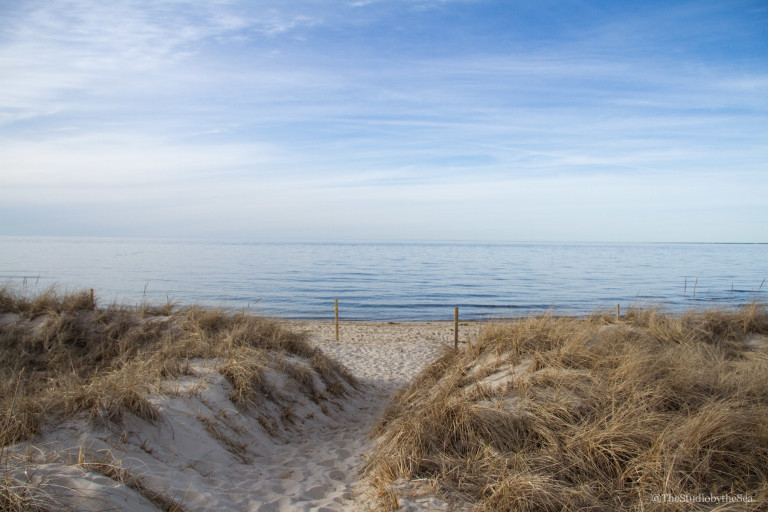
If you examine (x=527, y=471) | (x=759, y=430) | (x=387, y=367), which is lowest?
(x=387, y=367)

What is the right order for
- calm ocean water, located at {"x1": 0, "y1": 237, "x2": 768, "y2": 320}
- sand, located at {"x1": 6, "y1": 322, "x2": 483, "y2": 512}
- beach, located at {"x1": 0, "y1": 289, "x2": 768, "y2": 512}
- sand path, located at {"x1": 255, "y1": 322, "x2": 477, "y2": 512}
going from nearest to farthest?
1. sand, located at {"x1": 6, "y1": 322, "x2": 483, "y2": 512}
2. beach, located at {"x1": 0, "y1": 289, "x2": 768, "y2": 512}
3. sand path, located at {"x1": 255, "y1": 322, "x2": 477, "y2": 512}
4. calm ocean water, located at {"x1": 0, "y1": 237, "x2": 768, "y2": 320}

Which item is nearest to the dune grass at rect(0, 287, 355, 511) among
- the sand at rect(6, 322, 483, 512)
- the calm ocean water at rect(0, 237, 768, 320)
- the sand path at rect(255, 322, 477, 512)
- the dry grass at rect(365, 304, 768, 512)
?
the sand at rect(6, 322, 483, 512)

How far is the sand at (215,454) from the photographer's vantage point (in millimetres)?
3793

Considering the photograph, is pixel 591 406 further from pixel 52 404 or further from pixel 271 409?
pixel 52 404

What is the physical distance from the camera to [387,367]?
42.9ft

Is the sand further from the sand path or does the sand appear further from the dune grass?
the dune grass

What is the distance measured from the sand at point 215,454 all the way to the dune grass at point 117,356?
8.8 inches

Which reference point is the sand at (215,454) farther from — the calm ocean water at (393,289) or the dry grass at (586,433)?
the calm ocean water at (393,289)

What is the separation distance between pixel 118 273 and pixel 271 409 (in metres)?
44.8

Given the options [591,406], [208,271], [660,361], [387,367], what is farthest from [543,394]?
[208,271]

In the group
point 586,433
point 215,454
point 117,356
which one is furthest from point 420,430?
point 117,356

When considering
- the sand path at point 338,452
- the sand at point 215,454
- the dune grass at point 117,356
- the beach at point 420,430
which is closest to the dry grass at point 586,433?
the beach at point 420,430

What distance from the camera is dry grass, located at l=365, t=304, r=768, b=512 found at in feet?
13.6

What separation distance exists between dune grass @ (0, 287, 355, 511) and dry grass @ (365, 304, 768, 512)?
2517 millimetres
